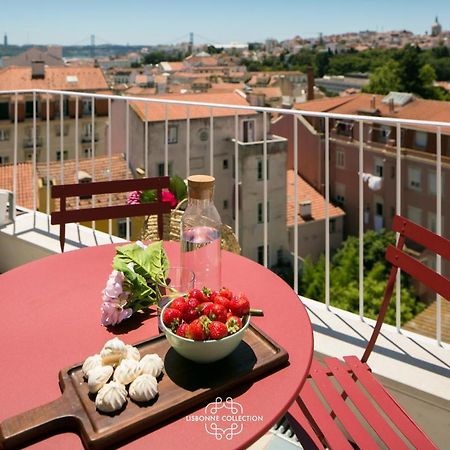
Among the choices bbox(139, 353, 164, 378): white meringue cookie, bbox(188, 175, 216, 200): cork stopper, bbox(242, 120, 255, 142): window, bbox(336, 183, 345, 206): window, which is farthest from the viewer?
bbox(336, 183, 345, 206): window

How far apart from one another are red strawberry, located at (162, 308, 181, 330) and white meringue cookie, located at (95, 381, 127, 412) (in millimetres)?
162

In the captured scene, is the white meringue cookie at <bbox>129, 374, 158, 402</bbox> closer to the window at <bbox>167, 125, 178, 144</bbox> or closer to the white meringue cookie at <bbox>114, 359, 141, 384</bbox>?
the white meringue cookie at <bbox>114, 359, 141, 384</bbox>

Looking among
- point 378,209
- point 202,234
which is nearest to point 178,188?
point 202,234

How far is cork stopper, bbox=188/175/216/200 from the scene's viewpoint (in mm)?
1349

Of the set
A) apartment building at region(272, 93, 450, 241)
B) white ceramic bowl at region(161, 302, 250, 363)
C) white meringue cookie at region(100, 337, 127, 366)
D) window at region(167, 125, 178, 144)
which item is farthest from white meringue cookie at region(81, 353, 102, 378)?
apartment building at region(272, 93, 450, 241)

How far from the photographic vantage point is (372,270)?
25141 mm

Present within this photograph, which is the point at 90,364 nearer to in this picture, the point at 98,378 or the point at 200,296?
the point at 98,378

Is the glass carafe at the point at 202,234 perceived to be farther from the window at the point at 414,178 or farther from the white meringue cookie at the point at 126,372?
the window at the point at 414,178

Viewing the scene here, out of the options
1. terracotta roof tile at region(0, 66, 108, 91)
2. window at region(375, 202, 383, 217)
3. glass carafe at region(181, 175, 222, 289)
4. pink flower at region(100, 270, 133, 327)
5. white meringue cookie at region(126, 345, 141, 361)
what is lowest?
window at region(375, 202, 383, 217)

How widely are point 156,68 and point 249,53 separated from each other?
3419cm

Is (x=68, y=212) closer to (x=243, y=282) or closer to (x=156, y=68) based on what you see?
(x=243, y=282)

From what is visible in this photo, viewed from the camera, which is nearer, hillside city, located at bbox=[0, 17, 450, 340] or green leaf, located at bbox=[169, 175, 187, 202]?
green leaf, located at bbox=[169, 175, 187, 202]

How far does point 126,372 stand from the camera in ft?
3.14

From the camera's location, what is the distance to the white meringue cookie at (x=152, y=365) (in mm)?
984
